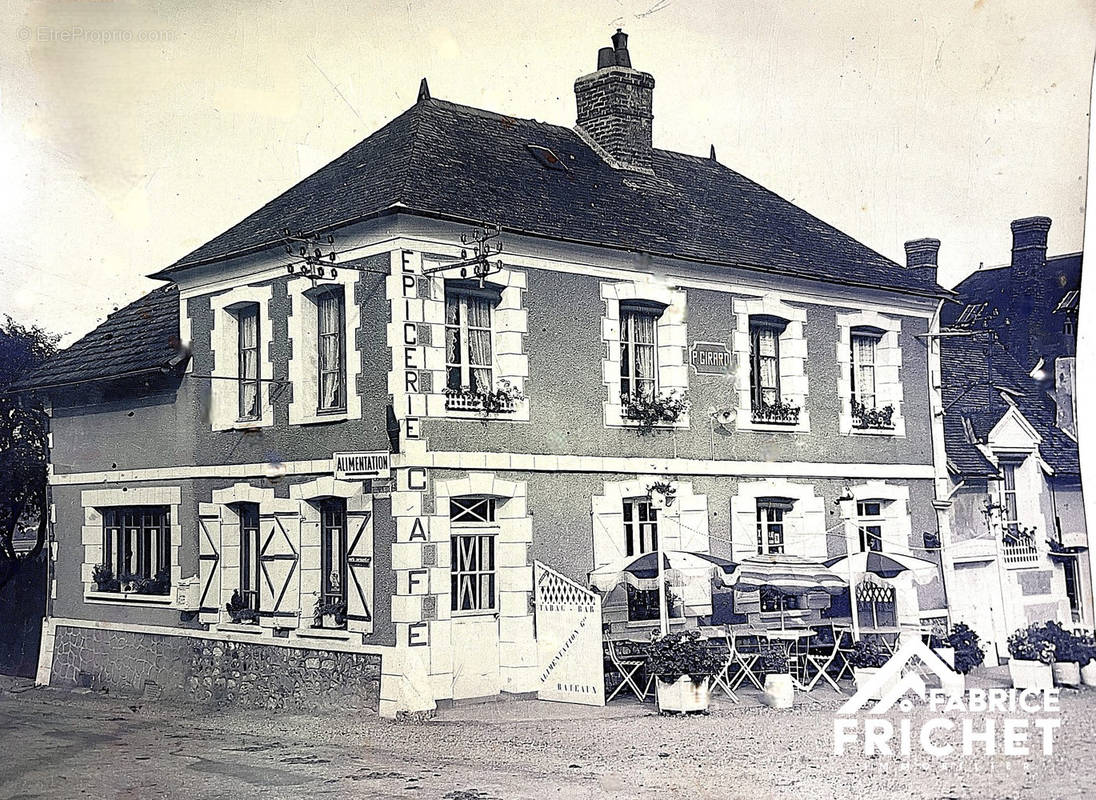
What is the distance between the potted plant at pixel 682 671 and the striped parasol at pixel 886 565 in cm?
82

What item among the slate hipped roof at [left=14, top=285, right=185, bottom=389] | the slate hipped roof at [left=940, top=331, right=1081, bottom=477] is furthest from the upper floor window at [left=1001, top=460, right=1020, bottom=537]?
the slate hipped roof at [left=14, top=285, right=185, bottom=389]

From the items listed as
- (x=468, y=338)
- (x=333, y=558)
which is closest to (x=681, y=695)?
(x=333, y=558)

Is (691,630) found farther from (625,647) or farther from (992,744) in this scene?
(992,744)

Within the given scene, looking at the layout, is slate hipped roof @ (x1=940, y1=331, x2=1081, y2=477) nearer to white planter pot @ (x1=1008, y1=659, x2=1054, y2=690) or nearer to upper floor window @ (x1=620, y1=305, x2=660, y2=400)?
white planter pot @ (x1=1008, y1=659, x2=1054, y2=690)

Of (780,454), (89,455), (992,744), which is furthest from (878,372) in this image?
(89,455)

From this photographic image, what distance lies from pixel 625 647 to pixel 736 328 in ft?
5.25

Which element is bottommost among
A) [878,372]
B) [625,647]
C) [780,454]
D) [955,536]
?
[625,647]

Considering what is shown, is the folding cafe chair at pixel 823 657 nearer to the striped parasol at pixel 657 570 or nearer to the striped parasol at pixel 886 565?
the striped parasol at pixel 886 565

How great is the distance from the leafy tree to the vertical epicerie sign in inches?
156

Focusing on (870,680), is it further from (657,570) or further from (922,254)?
(922,254)

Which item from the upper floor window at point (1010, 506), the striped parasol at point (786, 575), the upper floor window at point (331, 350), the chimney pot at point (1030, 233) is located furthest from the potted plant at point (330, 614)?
the chimney pot at point (1030, 233)

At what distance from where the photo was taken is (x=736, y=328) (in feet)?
19.9

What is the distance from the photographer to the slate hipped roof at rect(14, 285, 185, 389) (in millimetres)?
6117

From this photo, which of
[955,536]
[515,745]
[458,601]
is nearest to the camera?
[515,745]
